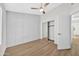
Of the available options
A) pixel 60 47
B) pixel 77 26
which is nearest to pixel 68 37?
pixel 60 47

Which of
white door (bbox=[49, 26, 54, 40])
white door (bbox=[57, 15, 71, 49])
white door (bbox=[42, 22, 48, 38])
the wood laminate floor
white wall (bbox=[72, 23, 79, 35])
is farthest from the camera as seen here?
white wall (bbox=[72, 23, 79, 35])

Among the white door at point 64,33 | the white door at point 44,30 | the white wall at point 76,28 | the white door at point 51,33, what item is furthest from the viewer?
the white wall at point 76,28

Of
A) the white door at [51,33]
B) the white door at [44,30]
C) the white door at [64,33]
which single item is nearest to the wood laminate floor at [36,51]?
the white door at [64,33]

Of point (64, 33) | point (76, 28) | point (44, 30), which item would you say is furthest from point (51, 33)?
point (76, 28)

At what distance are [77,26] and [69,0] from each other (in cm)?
853

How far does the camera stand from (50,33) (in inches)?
254

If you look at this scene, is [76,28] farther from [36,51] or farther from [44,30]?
[36,51]

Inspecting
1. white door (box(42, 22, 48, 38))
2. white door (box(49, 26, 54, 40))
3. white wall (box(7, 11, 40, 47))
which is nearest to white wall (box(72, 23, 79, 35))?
white door (box(42, 22, 48, 38))

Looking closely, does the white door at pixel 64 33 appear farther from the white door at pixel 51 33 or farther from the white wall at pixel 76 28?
the white wall at pixel 76 28

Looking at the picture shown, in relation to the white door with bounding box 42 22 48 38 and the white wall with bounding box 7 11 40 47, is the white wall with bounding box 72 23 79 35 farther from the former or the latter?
the white wall with bounding box 7 11 40 47

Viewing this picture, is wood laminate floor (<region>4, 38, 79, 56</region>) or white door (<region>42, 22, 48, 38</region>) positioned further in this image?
white door (<region>42, 22, 48, 38</region>)

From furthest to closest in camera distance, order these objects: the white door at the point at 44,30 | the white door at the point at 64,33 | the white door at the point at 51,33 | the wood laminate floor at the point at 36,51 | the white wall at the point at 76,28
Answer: the white wall at the point at 76,28 → the white door at the point at 44,30 → the white door at the point at 51,33 → the white door at the point at 64,33 → the wood laminate floor at the point at 36,51

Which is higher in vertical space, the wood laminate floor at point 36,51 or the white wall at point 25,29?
the white wall at point 25,29

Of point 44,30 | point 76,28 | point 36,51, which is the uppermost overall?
point 76,28
